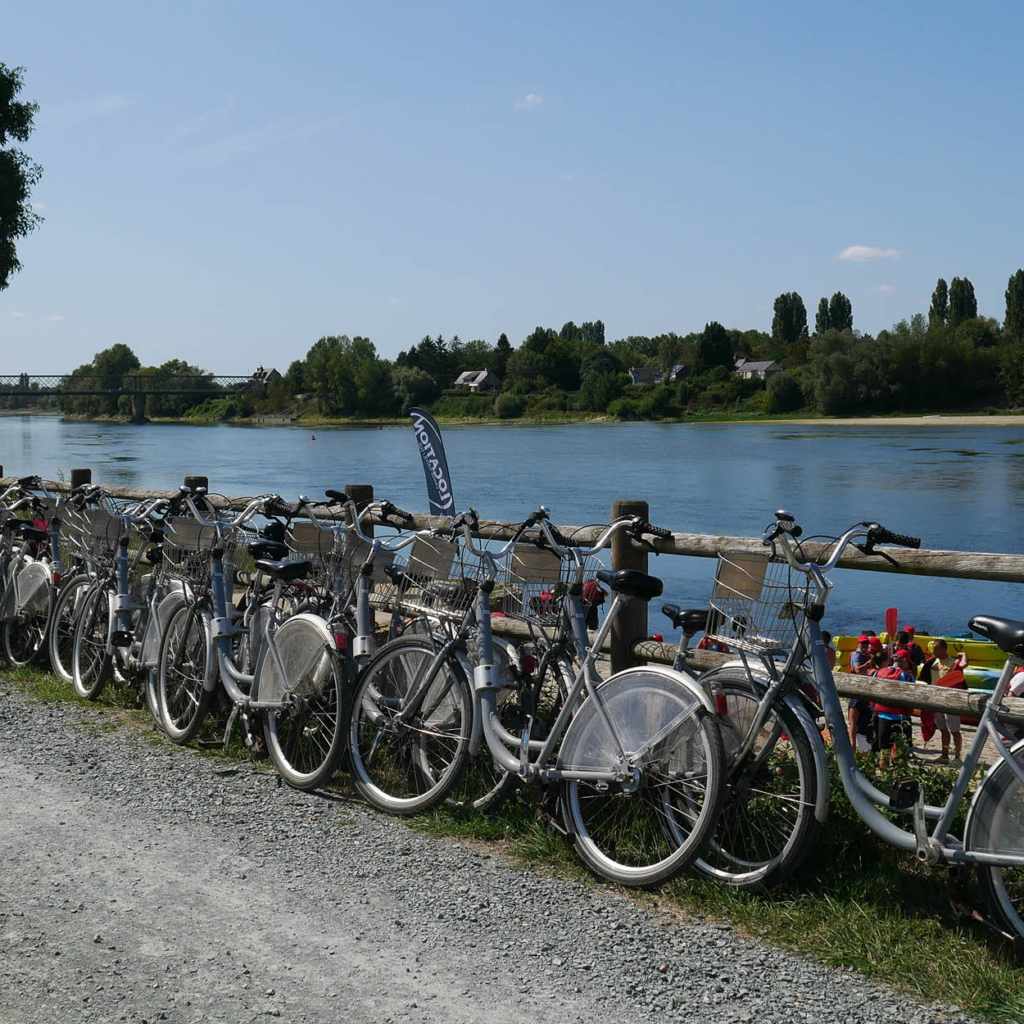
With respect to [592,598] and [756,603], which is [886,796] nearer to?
[756,603]

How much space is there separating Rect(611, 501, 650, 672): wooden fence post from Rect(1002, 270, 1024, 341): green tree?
111031 millimetres

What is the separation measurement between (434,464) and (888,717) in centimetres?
1030

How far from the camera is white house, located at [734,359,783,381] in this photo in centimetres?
12181

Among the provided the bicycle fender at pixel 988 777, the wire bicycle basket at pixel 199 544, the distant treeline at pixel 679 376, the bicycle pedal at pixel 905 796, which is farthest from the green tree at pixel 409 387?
the bicycle fender at pixel 988 777

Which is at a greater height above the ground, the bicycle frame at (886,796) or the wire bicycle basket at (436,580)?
the wire bicycle basket at (436,580)

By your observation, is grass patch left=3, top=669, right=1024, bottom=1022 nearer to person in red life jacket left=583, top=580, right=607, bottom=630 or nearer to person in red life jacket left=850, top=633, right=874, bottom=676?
person in red life jacket left=583, top=580, right=607, bottom=630

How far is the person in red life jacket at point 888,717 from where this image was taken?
4.27 meters

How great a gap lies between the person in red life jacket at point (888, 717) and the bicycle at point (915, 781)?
67cm

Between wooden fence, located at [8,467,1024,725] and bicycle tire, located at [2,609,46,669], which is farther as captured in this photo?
bicycle tire, located at [2,609,46,669]

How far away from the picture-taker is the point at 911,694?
12.7ft

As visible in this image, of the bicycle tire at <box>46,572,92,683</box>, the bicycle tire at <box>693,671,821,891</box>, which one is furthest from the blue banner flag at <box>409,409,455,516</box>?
the bicycle tire at <box>693,671,821,891</box>

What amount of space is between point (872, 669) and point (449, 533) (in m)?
5.30

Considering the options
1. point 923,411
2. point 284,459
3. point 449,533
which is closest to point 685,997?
point 449,533

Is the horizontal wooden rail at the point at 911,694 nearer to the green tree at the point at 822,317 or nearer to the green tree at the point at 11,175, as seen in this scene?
the green tree at the point at 11,175
